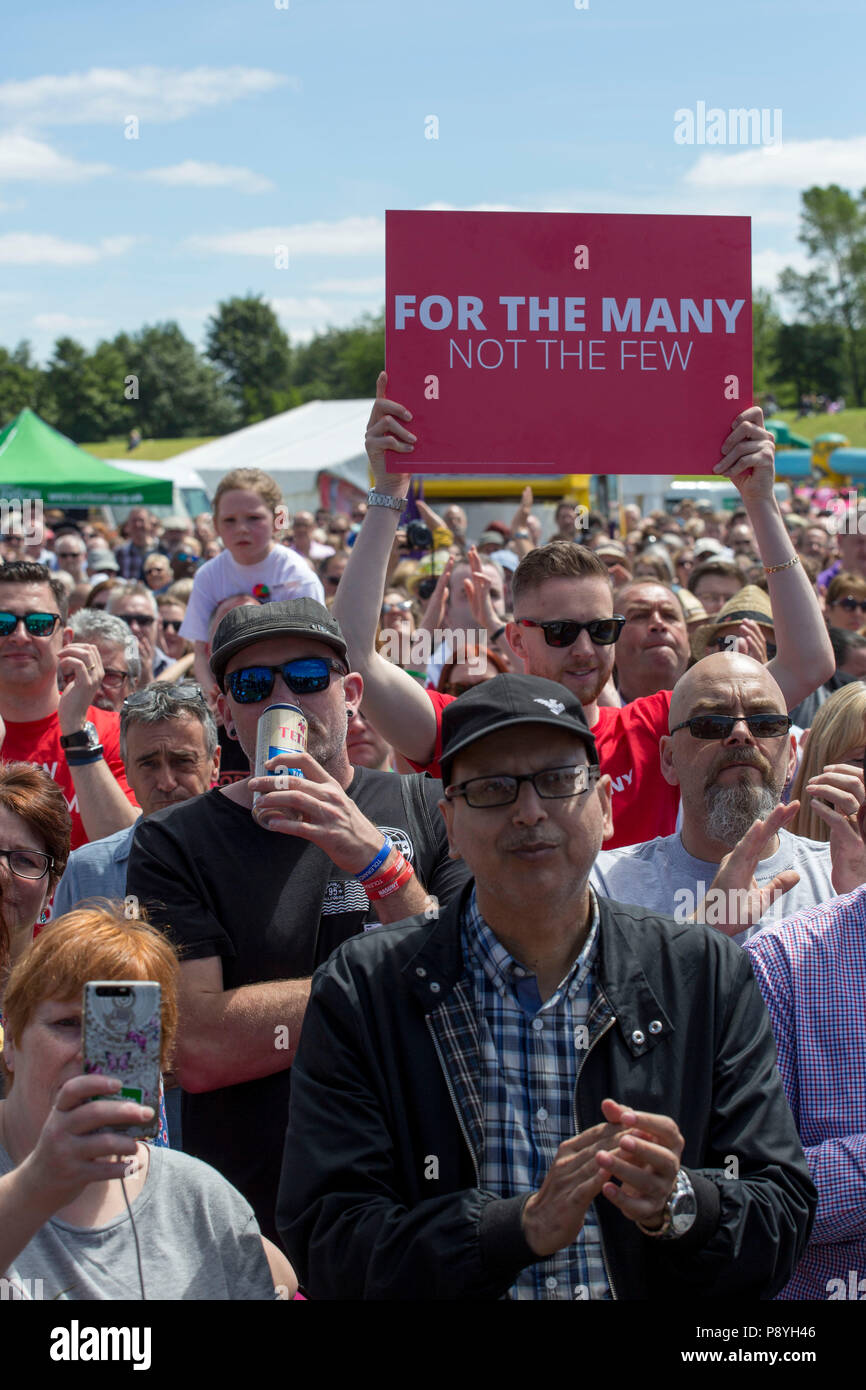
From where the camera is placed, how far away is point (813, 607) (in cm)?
379

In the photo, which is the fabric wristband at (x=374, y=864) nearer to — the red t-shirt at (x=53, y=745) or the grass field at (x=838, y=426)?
the red t-shirt at (x=53, y=745)

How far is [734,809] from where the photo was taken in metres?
3.33

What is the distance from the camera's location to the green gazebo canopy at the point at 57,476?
59.5ft

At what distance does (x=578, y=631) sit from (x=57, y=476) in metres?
15.6

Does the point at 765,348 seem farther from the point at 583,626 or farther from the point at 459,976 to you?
the point at 459,976

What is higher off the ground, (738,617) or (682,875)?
(738,617)

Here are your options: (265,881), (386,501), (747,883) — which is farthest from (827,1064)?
(386,501)

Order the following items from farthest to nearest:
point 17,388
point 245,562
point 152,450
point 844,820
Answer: point 17,388
point 152,450
point 245,562
point 844,820

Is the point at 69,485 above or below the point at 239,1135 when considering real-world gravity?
above

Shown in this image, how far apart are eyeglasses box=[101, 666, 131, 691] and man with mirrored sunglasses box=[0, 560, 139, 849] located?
457 millimetres

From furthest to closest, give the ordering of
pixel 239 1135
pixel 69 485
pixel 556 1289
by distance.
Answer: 1. pixel 69 485
2. pixel 239 1135
3. pixel 556 1289

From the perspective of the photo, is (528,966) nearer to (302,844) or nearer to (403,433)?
(302,844)

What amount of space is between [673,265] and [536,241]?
36 centimetres

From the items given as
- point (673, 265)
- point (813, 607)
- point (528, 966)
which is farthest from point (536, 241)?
point (528, 966)
